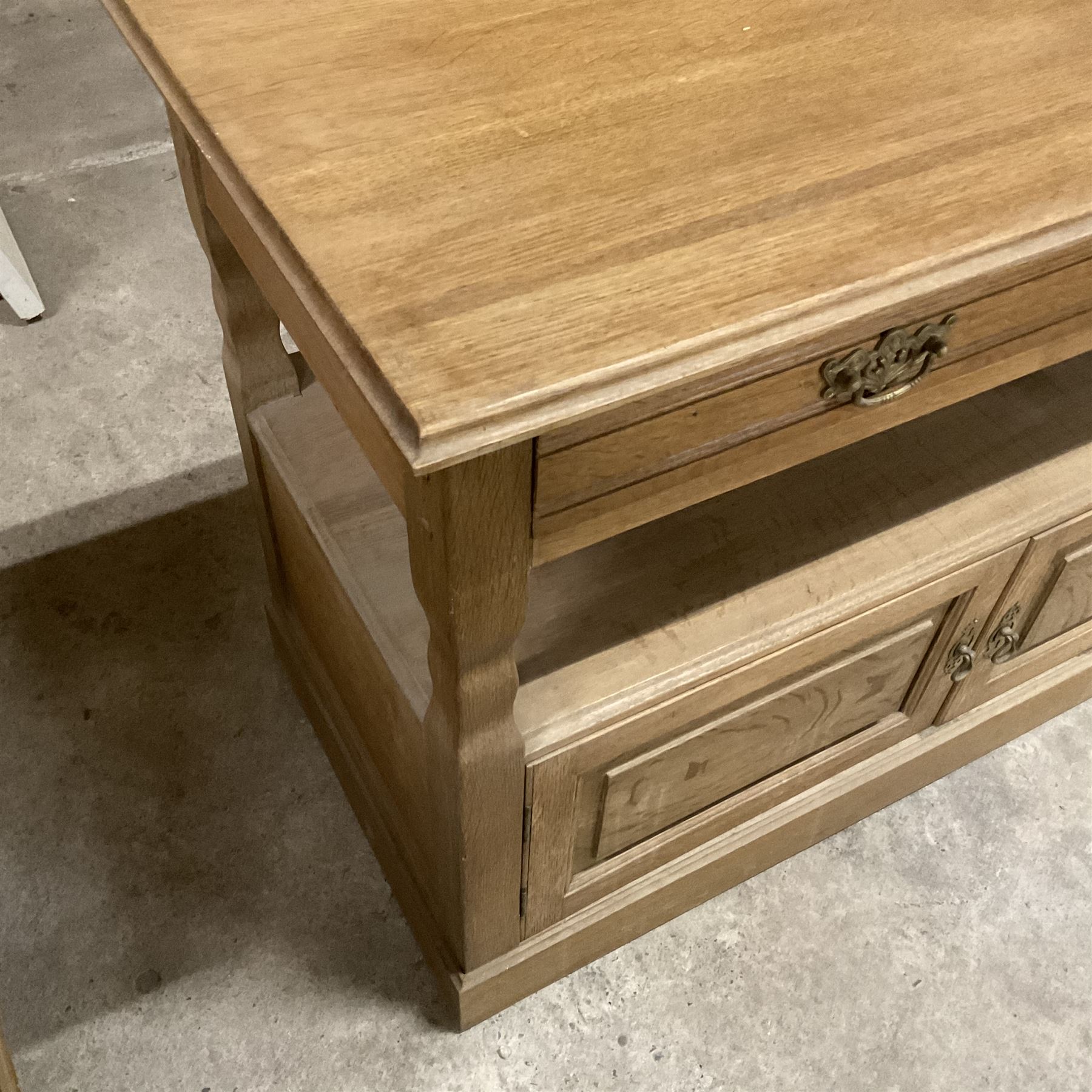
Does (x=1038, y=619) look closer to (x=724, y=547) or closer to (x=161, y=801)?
(x=724, y=547)

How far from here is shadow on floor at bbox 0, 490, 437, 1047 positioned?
45.7 inches

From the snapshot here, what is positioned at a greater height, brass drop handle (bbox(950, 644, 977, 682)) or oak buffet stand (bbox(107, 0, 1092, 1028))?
oak buffet stand (bbox(107, 0, 1092, 1028))

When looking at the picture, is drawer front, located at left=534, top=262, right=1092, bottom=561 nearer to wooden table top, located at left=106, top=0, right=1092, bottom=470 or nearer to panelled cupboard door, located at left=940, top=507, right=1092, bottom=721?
wooden table top, located at left=106, top=0, right=1092, bottom=470

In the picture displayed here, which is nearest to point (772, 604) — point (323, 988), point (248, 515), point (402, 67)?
point (402, 67)

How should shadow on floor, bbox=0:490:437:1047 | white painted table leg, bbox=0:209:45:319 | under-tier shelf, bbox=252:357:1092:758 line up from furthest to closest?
white painted table leg, bbox=0:209:45:319, shadow on floor, bbox=0:490:437:1047, under-tier shelf, bbox=252:357:1092:758

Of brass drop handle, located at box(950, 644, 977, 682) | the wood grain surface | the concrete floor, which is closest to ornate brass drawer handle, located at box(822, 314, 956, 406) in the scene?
the wood grain surface

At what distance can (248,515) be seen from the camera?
1.58 metres

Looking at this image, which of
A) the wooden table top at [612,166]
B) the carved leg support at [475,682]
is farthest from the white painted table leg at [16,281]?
the carved leg support at [475,682]

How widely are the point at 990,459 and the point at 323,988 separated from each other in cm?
87

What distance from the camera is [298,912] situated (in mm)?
1200

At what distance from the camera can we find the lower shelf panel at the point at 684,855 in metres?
1.09

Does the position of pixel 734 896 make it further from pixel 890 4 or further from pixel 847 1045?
pixel 890 4

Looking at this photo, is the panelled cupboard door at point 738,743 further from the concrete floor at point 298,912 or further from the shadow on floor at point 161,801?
the shadow on floor at point 161,801

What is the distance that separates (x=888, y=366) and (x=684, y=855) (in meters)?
0.62
